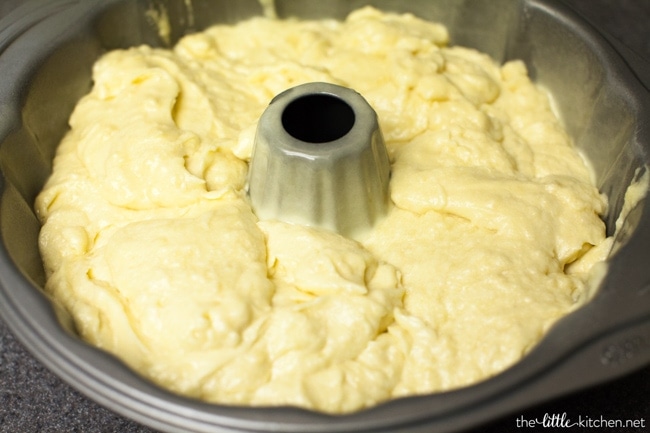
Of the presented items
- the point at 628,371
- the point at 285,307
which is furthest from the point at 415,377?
the point at 628,371

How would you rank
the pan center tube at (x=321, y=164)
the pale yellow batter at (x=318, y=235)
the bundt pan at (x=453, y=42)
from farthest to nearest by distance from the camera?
the pan center tube at (x=321, y=164)
the pale yellow batter at (x=318, y=235)
the bundt pan at (x=453, y=42)

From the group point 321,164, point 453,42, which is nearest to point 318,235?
point 321,164

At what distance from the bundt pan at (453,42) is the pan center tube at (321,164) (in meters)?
0.73

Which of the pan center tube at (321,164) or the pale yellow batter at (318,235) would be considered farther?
the pan center tube at (321,164)

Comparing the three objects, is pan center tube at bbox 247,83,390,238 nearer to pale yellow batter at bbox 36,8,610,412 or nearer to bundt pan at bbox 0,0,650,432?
pale yellow batter at bbox 36,8,610,412

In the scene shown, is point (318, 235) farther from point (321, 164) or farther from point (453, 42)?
point (453, 42)

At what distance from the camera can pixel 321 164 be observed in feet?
6.97

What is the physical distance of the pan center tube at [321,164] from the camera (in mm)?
2137

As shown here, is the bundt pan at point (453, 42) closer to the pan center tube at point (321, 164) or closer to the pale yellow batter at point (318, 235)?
the pale yellow batter at point (318, 235)

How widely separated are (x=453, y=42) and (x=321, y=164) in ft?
3.95

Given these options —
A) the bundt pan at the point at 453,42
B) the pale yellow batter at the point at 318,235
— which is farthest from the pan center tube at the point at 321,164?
the bundt pan at the point at 453,42

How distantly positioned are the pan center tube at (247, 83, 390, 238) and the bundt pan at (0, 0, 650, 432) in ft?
2.38

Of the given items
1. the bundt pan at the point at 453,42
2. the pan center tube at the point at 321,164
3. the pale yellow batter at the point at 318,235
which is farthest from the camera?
the pan center tube at the point at 321,164

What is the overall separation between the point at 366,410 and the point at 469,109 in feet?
4.30
